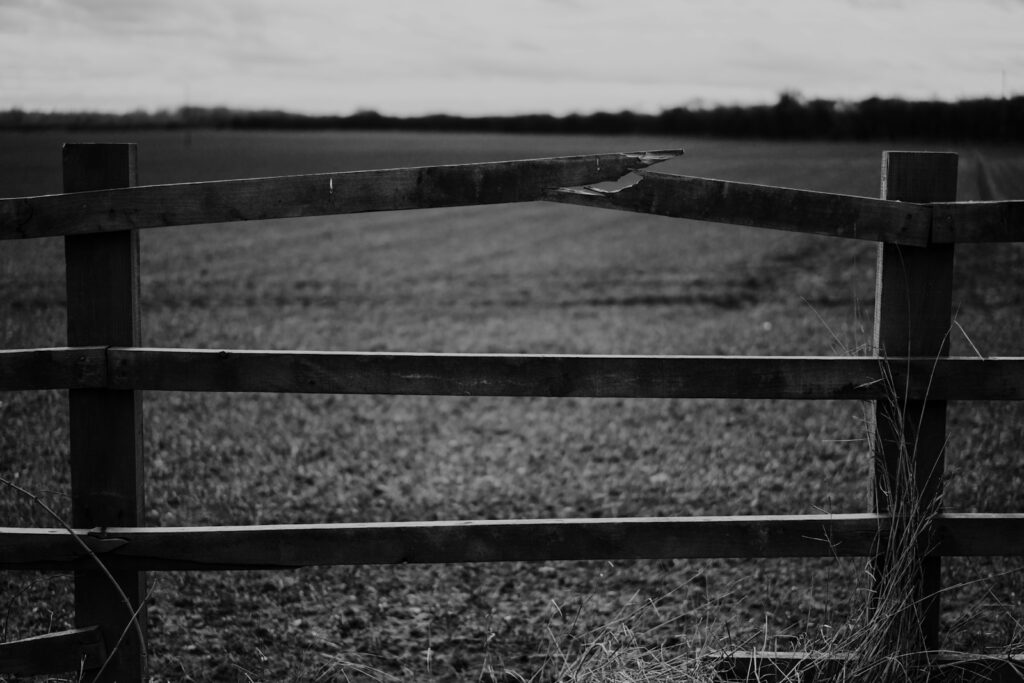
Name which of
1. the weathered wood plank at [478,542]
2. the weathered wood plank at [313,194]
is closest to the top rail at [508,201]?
the weathered wood plank at [313,194]

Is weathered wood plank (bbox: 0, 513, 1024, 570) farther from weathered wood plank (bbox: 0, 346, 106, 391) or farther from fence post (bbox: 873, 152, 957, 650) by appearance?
weathered wood plank (bbox: 0, 346, 106, 391)

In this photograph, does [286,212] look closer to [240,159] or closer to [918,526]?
[918,526]

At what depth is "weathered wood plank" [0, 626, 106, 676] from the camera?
114 inches

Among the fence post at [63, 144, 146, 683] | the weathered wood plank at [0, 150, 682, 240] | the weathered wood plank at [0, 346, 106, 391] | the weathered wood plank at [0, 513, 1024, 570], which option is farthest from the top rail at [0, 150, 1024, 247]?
the weathered wood plank at [0, 513, 1024, 570]

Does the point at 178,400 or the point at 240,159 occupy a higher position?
the point at 240,159

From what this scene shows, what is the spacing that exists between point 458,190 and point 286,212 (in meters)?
0.61

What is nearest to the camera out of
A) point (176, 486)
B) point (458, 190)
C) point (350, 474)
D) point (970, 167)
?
point (458, 190)

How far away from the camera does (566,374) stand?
290 centimetres

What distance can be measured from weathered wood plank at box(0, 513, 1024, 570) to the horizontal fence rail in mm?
479

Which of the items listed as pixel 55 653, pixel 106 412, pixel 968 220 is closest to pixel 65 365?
pixel 106 412

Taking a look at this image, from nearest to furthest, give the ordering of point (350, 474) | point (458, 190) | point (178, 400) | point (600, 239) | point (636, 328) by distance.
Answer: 1. point (458, 190)
2. point (350, 474)
3. point (178, 400)
4. point (636, 328)
5. point (600, 239)

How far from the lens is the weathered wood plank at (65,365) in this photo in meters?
2.85

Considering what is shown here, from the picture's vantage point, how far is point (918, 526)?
9.46 feet

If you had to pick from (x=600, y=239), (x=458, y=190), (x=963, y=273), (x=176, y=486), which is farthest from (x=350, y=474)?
(x=600, y=239)
